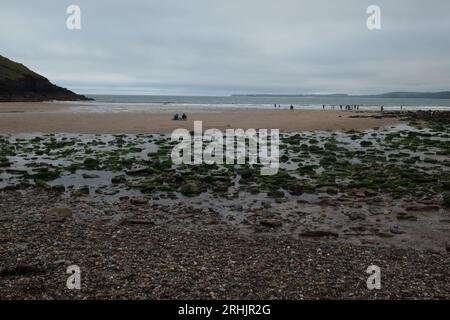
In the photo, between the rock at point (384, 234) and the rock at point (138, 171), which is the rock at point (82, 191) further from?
the rock at point (384, 234)

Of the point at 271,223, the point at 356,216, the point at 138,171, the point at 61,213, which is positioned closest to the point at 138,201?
the point at 61,213

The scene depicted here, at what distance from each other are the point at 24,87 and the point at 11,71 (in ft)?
23.1

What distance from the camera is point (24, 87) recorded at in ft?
319

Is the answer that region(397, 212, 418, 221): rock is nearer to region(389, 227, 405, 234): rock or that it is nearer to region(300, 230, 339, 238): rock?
region(389, 227, 405, 234): rock

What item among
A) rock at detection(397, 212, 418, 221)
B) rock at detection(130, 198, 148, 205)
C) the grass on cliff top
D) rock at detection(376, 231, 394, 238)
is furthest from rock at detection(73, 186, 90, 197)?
the grass on cliff top

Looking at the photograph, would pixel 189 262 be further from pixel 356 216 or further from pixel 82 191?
pixel 82 191

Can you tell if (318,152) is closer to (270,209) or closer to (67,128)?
(270,209)

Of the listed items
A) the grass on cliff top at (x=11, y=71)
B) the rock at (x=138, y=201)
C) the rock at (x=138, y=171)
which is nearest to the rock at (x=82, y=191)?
the rock at (x=138, y=201)

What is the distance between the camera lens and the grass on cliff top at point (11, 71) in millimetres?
95500

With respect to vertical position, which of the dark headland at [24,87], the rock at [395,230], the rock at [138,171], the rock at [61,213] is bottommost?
the rock at [395,230]

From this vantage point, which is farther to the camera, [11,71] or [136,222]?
[11,71]
